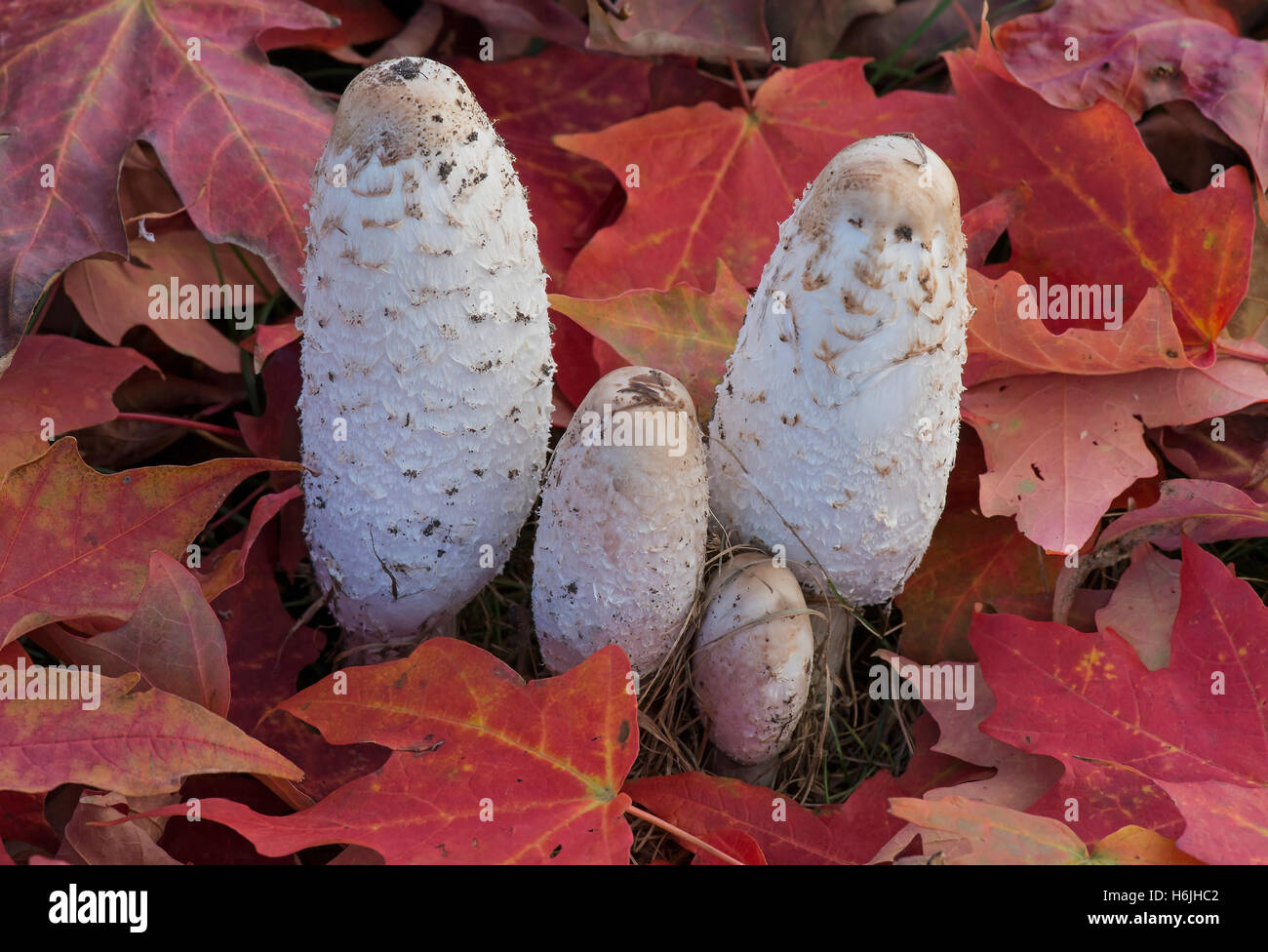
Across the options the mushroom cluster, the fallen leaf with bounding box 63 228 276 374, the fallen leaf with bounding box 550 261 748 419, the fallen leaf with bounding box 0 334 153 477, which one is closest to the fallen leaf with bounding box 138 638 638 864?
the mushroom cluster

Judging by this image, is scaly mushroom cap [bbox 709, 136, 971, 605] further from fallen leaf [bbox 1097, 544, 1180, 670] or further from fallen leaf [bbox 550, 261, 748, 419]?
fallen leaf [bbox 1097, 544, 1180, 670]

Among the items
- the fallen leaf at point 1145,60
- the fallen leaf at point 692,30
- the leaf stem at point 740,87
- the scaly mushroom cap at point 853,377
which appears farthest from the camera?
the leaf stem at point 740,87

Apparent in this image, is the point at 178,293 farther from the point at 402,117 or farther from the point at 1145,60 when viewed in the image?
the point at 1145,60

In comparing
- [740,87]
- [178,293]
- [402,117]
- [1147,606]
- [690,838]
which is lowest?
[690,838]

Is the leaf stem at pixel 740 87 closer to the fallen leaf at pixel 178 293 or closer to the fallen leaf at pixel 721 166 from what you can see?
the fallen leaf at pixel 721 166

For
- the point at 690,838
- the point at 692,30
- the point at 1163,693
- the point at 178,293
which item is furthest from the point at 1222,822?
the point at 178,293

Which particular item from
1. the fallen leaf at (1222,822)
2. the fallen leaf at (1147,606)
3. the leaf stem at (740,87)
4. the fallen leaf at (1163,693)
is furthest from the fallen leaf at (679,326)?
the fallen leaf at (1222,822)
